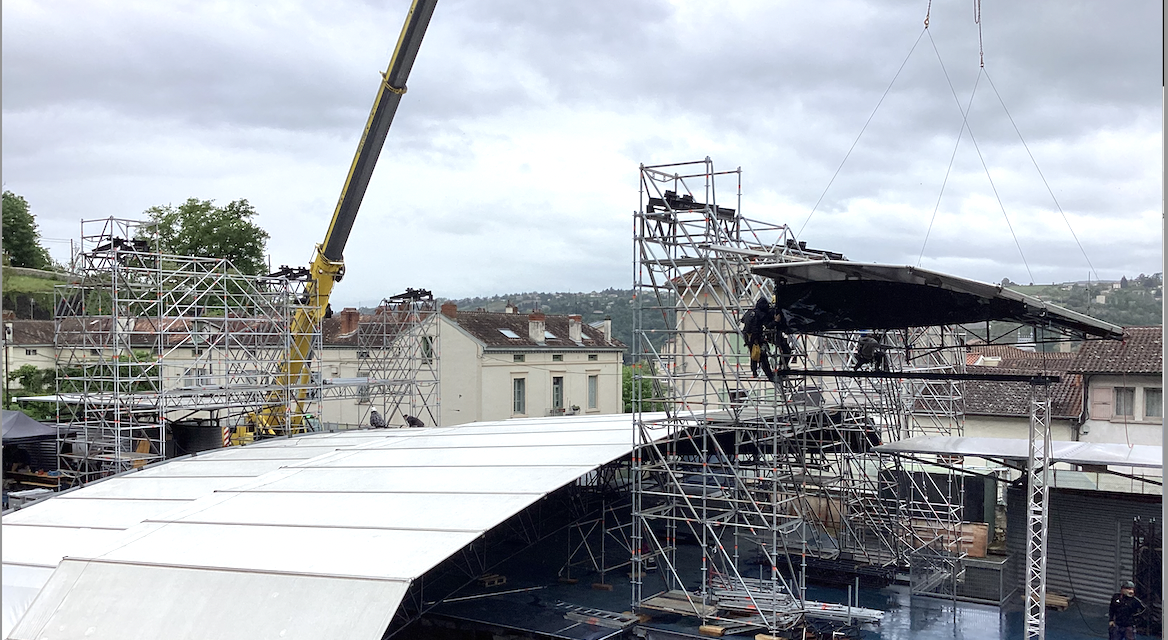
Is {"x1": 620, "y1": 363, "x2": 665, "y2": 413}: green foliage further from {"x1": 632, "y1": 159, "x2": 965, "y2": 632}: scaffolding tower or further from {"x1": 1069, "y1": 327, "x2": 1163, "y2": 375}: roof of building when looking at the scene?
{"x1": 1069, "y1": 327, "x2": 1163, "y2": 375}: roof of building

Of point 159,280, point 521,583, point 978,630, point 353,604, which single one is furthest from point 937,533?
point 159,280

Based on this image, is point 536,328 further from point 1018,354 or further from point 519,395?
point 1018,354

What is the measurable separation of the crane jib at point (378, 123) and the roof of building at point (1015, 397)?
57.0 ft

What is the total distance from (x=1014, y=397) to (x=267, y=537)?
23.4 meters

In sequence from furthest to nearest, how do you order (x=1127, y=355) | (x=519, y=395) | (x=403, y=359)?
(x=519, y=395) < (x=403, y=359) < (x=1127, y=355)

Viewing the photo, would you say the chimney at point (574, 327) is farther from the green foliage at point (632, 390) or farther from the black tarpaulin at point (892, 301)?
the black tarpaulin at point (892, 301)

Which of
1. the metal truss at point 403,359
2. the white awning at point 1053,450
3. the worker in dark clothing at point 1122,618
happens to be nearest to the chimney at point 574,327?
the metal truss at point 403,359

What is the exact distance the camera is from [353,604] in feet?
33.1

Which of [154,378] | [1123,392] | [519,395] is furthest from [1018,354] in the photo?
[154,378]

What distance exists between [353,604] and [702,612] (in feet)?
22.9

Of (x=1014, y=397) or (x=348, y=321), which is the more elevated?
(x=348, y=321)

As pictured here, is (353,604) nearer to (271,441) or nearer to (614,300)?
(271,441)

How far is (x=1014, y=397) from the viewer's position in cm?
2783

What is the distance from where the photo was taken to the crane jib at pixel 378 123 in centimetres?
2230
